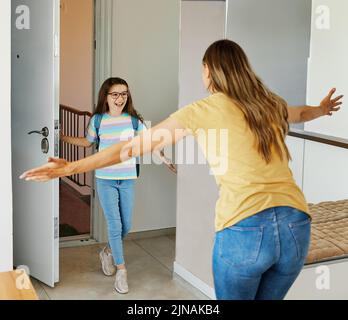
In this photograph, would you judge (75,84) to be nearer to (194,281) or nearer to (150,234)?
(150,234)

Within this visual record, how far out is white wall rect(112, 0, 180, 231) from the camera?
4.32m

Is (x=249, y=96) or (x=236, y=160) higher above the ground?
(x=249, y=96)

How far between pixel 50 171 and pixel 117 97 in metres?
1.73

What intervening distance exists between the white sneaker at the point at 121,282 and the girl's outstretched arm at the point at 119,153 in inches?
72.1

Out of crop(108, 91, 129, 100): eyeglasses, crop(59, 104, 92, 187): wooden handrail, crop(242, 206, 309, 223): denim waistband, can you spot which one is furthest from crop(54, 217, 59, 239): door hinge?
crop(59, 104, 92, 187): wooden handrail

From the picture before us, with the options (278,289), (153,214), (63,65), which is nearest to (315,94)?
(278,289)

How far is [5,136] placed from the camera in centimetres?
331

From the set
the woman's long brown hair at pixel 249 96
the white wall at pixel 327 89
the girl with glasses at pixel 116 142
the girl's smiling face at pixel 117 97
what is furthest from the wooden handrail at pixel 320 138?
the woman's long brown hair at pixel 249 96

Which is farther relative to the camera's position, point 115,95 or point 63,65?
point 63,65

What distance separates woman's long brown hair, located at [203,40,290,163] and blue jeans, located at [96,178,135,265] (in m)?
1.78

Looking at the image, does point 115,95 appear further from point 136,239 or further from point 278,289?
point 278,289

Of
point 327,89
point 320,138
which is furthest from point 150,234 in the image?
point 327,89

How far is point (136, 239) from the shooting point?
4.60 m
